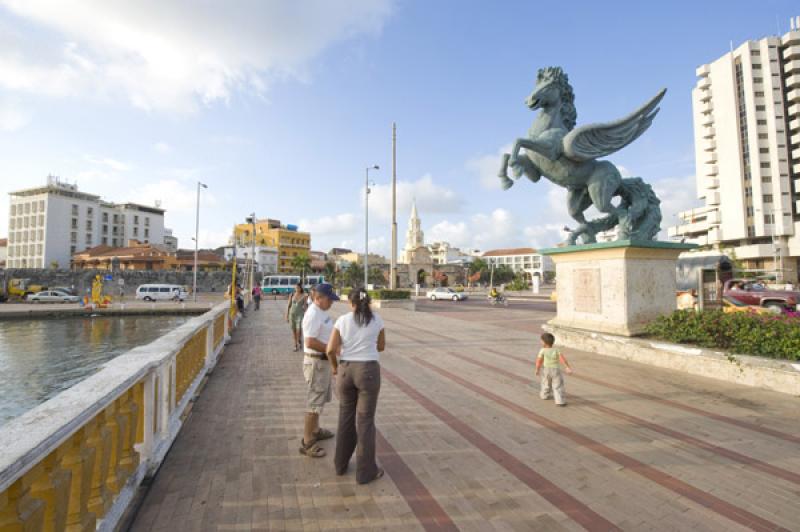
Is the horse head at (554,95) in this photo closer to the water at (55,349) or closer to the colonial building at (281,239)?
the water at (55,349)

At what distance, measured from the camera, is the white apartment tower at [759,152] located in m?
45.9

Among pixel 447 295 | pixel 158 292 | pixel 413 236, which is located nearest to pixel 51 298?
pixel 158 292

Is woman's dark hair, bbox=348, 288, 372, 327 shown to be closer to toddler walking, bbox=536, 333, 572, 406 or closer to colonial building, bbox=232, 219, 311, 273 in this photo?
toddler walking, bbox=536, 333, 572, 406

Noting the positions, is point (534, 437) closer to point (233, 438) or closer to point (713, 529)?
point (713, 529)

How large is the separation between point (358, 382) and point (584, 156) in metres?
7.88

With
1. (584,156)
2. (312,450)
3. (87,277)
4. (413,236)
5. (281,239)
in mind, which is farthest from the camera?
(413,236)

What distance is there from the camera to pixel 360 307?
11.3 ft

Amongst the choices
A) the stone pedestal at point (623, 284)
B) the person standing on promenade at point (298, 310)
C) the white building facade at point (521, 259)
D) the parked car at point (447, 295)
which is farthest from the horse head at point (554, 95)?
the white building facade at point (521, 259)

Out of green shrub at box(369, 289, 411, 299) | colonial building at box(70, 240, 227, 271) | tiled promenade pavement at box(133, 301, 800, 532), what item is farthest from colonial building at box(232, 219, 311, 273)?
tiled promenade pavement at box(133, 301, 800, 532)

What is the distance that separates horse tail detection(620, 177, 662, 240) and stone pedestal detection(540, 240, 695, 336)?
0.56m

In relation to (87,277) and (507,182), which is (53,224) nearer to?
(87,277)

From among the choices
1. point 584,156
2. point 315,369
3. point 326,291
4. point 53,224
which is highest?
point 53,224

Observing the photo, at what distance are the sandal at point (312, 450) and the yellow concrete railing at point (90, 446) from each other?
1248mm

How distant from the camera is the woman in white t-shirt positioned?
324 cm
